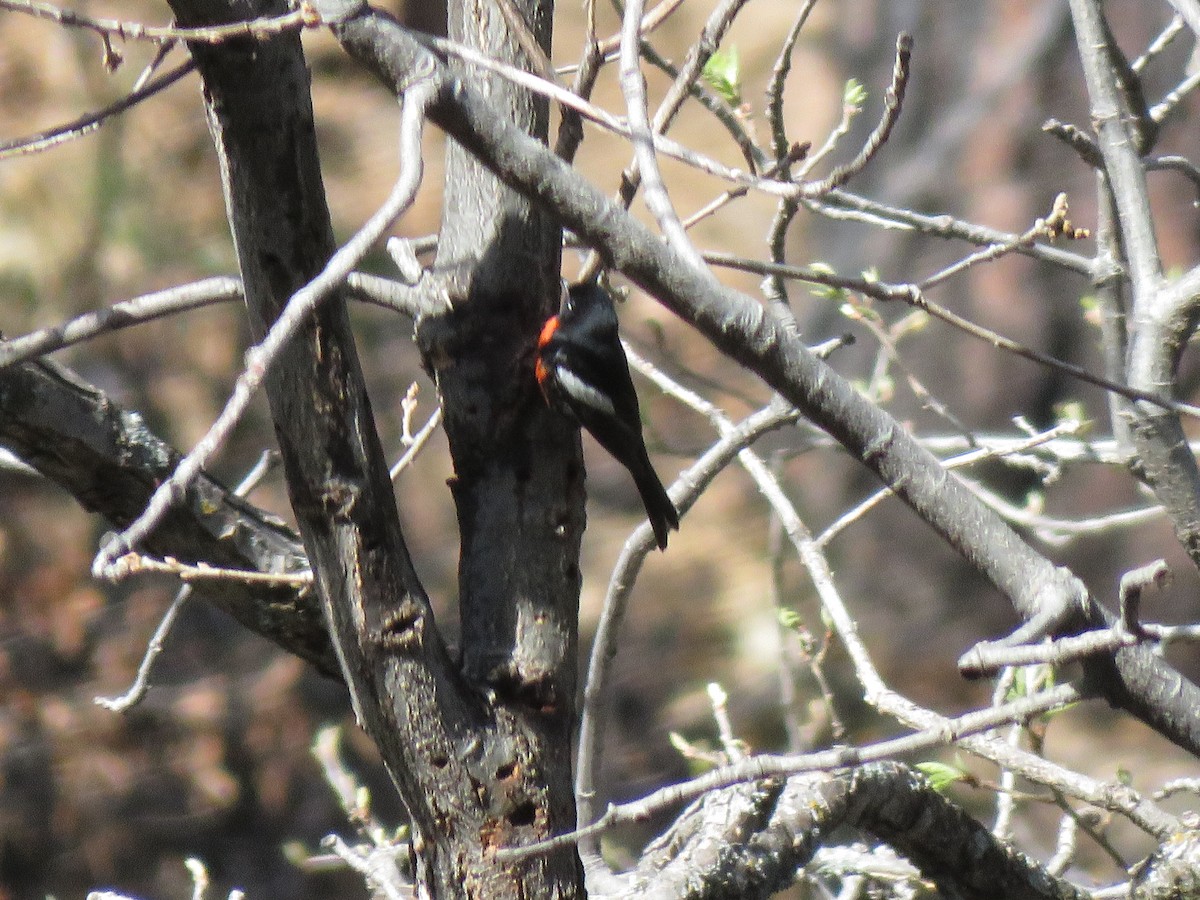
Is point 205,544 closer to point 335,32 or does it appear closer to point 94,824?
point 335,32

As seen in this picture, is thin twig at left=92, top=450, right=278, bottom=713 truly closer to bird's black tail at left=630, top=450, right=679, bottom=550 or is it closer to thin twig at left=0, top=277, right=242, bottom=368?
thin twig at left=0, top=277, right=242, bottom=368

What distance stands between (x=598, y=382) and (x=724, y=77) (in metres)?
0.61

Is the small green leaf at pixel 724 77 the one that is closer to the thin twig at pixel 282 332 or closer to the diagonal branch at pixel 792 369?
the diagonal branch at pixel 792 369

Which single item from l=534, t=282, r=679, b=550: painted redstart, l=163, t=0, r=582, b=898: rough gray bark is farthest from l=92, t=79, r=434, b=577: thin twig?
l=534, t=282, r=679, b=550: painted redstart

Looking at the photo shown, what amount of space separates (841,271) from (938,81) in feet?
3.00

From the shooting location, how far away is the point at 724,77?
7.79 ft

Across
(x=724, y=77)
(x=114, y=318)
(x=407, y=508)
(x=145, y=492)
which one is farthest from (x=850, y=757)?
(x=407, y=508)

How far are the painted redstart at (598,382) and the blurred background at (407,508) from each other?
251cm

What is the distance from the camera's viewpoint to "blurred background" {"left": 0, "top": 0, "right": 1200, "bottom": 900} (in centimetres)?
541

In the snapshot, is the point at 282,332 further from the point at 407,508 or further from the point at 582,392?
the point at 407,508

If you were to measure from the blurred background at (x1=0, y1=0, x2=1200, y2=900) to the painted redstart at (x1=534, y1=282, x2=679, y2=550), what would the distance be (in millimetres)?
2512

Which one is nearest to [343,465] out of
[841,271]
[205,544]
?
[205,544]

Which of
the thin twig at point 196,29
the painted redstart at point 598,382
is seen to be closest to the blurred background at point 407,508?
the painted redstart at point 598,382

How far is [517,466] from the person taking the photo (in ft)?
5.87
